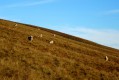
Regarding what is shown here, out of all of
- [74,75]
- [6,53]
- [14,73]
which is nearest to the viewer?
[14,73]

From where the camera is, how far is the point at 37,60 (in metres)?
27.3

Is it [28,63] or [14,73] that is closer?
[14,73]

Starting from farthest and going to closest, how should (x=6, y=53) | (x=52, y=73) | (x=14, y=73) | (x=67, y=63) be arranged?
1. (x=67, y=63)
2. (x=6, y=53)
3. (x=52, y=73)
4. (x=14, y=73)

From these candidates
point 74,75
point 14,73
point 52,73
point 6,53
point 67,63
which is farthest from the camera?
point 67,63

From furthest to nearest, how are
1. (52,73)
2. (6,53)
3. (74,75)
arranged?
(6,53)
(74,75)
(52,73)

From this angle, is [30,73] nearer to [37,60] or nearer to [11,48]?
[37,60]

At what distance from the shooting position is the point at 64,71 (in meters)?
25.5

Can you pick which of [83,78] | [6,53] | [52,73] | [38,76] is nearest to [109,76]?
[83,78]

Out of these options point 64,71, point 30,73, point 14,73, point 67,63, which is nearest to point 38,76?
point 30,73

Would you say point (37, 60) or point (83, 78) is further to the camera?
point (37, 60)

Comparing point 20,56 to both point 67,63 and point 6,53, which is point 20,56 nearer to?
point 6,53

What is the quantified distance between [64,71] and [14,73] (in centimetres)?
584

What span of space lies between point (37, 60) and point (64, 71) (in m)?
3.40

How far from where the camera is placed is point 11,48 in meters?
29.6
